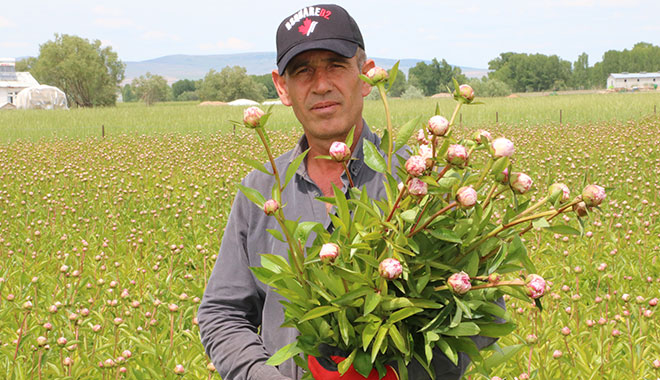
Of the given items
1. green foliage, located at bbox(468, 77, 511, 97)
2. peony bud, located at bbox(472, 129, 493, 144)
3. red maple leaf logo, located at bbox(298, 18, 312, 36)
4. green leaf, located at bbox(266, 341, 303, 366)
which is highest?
green foliage, located at bbox(468, 77, 511, 97)

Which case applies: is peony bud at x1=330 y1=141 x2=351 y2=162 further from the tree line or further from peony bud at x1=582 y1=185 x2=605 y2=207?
the tree line

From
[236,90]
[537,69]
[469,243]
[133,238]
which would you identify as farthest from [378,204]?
[537,69]

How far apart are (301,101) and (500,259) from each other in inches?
34.1

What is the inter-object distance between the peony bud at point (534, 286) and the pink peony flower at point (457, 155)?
0.74 feet

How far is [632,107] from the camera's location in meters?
20.2

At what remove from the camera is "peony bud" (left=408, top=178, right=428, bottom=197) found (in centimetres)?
89

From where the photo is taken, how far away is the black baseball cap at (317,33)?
61.7 inches

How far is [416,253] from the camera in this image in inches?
40.1

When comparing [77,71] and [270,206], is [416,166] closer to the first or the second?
[270,206]

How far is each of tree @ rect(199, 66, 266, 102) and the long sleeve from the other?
8372cm

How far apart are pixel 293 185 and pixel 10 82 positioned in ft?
231

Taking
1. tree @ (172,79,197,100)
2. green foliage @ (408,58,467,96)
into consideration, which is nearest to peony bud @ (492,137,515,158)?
green foliage @ (408,58,467,96)

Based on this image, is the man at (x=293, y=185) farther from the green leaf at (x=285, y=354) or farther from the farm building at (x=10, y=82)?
the farm building at (x=10, y=82)

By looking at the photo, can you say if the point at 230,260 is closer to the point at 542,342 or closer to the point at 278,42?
the point at 278,42
